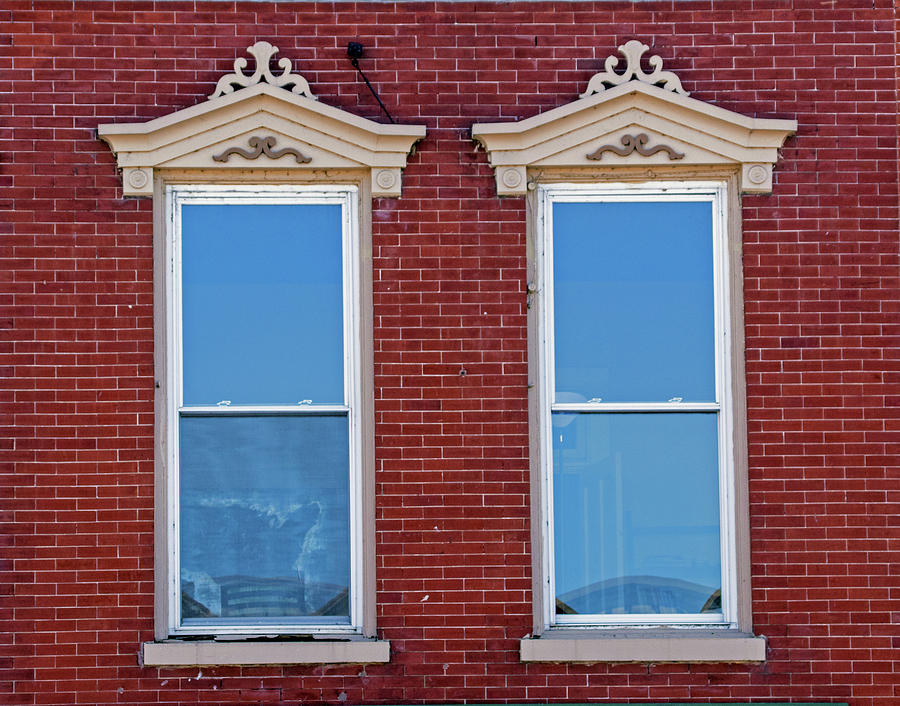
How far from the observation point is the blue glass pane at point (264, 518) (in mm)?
6785

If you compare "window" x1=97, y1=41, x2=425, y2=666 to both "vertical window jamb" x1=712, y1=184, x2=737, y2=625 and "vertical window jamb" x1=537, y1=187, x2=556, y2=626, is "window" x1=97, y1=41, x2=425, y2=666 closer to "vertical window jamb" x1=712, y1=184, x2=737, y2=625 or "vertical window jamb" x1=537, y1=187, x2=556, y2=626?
"vertical window jamb" x1=537, y1=187, x2=556, y2=626

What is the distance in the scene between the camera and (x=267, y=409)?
6852mm

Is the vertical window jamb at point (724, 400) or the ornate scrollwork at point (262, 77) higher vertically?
the ornate scrollwork at point (262, 77)

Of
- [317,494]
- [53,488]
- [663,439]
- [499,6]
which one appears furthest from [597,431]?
[53,488]

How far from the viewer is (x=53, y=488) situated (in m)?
6.66

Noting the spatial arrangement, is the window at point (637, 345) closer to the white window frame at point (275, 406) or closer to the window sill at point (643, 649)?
the window sill at point (643, 649)

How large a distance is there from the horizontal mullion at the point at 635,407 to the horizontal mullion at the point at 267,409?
126 cm

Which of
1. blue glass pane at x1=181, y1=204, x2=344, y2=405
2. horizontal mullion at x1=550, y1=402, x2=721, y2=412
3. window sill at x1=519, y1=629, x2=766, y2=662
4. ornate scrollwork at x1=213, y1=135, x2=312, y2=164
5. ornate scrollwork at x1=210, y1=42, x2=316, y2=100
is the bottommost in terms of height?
window sill at x1=519, y1=629, x2=766, y2=662

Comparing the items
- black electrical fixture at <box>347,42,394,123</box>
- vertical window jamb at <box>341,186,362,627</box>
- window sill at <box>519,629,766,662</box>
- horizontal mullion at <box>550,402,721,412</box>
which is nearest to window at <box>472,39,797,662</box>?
horizontal mullion at <box>550,402,721,412</box>

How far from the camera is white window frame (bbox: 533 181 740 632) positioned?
22.2 ft

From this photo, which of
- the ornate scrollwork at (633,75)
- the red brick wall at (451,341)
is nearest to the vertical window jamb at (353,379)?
the red brick wall at (451,341)

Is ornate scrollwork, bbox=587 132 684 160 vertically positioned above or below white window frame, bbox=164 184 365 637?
above

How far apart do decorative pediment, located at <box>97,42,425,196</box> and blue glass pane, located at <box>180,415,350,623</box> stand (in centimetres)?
145

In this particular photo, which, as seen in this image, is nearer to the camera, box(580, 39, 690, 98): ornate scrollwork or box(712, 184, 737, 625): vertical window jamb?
box(712, 184, 737, 625): vertical window jamb
